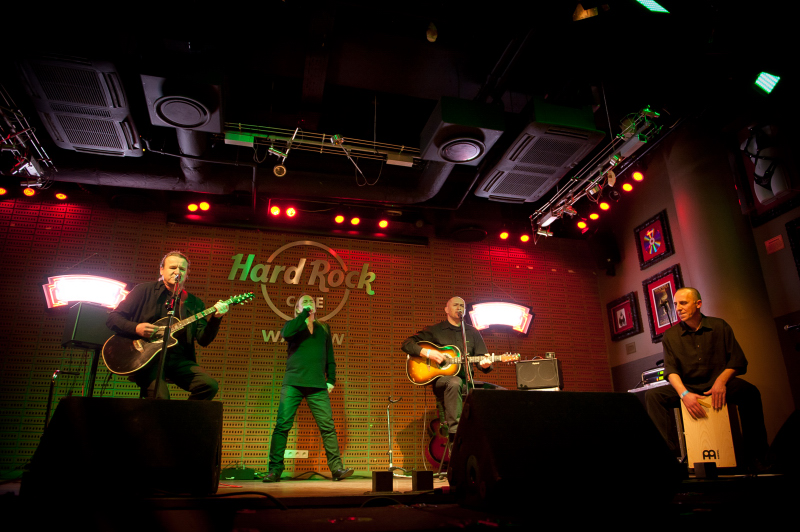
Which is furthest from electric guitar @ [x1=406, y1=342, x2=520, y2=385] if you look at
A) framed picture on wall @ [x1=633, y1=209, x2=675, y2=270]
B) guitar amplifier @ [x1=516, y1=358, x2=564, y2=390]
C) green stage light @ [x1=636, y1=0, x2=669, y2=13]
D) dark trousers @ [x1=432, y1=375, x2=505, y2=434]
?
green stage light @ [x1=636, y1=0, x2=669, y2=13]

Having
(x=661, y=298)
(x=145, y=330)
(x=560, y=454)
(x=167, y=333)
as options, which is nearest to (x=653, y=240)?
(x=661, y=298)

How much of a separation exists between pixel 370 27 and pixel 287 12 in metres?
0.98

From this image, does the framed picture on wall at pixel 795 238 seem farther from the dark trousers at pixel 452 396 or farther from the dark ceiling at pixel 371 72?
the dark trousers at pixel 452 396

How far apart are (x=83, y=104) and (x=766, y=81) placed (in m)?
7.65

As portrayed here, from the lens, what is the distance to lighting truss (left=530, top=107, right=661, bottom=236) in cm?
594

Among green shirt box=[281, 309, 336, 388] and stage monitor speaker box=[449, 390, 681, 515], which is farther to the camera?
green shirt box=[281, 309, 336, 388]

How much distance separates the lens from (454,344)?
6238mm

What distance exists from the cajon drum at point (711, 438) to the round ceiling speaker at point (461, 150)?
3629mm

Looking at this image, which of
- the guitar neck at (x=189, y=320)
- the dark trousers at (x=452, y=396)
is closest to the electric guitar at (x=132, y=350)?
the guitar neck at (x=189, y=320)

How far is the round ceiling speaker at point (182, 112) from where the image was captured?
527cm

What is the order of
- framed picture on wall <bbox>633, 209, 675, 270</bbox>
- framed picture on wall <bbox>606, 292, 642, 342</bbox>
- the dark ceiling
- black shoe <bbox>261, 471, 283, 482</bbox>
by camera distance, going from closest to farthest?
the dark ceiling, black shoe <bbox>261, 471, 283, 482</bbox>, framed picture on wall <bbox>633, 209, 675, 270</bbox>, framed picture on wall <bbox>606, 292, 642, 342</bbox>

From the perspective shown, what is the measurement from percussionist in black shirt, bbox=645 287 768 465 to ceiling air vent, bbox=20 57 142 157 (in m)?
→ 6.25

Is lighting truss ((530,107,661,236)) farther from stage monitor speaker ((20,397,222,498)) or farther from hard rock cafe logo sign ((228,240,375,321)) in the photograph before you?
stage monitor speaker ((20,397,222,498))

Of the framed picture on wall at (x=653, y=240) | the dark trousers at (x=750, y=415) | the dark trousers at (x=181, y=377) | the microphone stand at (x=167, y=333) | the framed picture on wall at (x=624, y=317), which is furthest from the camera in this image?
the framed picture on wall at (x=624, y=317)
